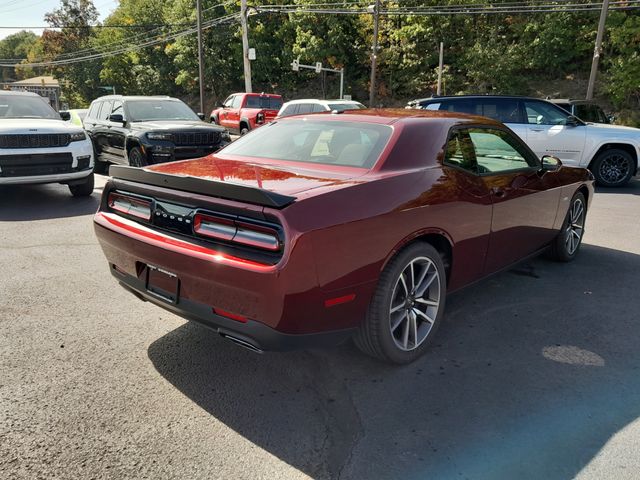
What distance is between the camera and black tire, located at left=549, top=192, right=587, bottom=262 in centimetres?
514

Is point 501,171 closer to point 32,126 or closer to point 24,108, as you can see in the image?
point 32,126

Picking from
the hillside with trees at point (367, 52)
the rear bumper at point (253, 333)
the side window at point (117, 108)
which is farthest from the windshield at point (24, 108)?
the hillside with trees at point (367, 52)

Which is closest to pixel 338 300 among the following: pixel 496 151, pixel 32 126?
pixel 496 151

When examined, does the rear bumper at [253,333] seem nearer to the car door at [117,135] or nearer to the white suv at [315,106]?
the car door at [117,135]

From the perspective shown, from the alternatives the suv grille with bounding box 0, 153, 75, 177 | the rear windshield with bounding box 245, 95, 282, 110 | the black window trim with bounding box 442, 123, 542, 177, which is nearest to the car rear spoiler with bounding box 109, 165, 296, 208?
the black window trim with bounding box 442, 123, 542, 177

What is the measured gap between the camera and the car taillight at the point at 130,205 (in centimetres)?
308

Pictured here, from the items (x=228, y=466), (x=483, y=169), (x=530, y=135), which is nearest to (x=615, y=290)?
(x=483, y=169)

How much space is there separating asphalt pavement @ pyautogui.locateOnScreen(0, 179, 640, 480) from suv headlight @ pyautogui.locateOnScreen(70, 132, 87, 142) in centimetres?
437

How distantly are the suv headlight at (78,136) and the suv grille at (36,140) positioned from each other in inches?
2.6

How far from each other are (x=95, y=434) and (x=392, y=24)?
43.2 meters

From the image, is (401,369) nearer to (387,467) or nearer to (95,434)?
(387,467)

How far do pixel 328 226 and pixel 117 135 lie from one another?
8858 mm

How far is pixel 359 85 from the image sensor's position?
43.1 metres

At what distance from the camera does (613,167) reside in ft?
34.6
